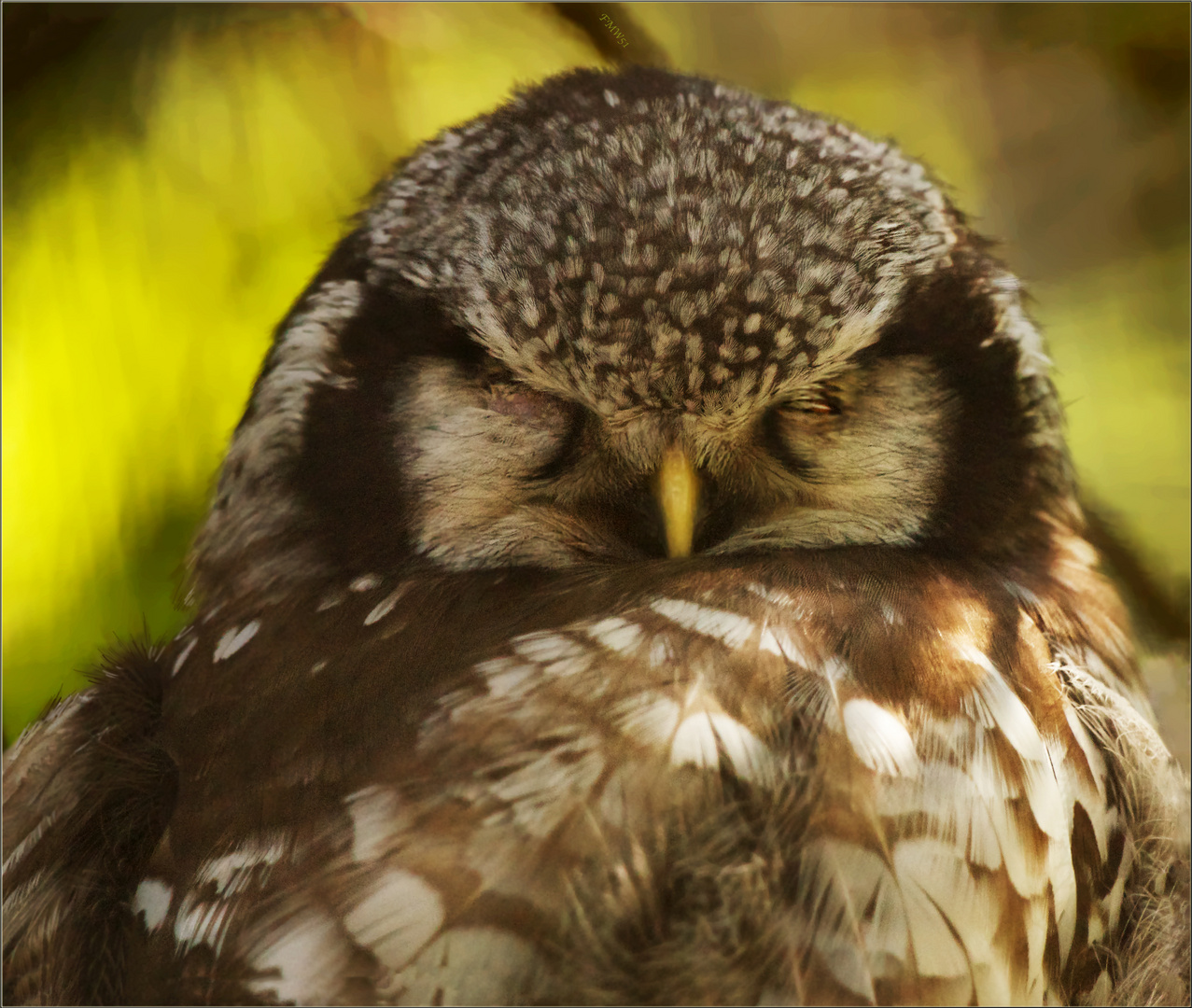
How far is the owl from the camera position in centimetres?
79

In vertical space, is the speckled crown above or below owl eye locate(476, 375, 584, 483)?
above

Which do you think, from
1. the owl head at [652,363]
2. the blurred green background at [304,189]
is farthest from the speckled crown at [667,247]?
the blurred green background at [304,189]

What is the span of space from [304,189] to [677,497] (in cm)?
69

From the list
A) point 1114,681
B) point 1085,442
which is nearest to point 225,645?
point 1114,681

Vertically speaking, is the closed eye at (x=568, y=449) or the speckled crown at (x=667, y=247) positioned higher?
the speckled crown at (x=667, y=247)

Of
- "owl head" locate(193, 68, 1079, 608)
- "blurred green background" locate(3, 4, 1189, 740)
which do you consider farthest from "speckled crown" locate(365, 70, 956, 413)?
"blurred green background" locate(3, 4, 1189, 740)

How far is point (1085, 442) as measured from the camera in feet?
4.51

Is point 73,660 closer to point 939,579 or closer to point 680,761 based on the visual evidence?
point 680,761

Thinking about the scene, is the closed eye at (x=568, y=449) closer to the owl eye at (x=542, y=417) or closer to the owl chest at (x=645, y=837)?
the owl eye at (x=542, y=417)

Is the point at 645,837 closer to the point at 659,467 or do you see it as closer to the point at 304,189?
the point at 659,467

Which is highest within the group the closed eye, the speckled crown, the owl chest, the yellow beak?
the speckled crown

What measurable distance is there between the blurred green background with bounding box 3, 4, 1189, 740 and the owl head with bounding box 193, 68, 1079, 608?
5.2 inches

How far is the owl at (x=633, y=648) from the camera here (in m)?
0.79

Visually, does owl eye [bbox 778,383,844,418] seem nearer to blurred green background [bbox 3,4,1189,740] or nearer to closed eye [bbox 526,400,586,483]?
closed eye [bbox 526,400,586,483]
